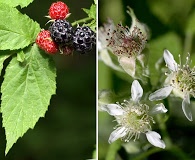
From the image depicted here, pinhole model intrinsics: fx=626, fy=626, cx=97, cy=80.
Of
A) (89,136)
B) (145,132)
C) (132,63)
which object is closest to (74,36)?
(132,63)

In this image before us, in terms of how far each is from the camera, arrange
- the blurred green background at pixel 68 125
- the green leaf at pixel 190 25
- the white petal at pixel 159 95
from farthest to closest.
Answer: the blurred green background at pixel 68 125 → the green leaf at pixel 190 25 → the white petal at pixel 159 95

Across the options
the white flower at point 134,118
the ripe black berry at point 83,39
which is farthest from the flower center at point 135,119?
the ripe black berry at point 83,39

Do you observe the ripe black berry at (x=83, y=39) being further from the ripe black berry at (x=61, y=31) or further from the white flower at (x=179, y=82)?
the white flower at (x=179, y=82)

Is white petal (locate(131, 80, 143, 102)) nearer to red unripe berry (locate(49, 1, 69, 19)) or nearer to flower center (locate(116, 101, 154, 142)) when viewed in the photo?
flower center (locate(116, 101, 154, 142))

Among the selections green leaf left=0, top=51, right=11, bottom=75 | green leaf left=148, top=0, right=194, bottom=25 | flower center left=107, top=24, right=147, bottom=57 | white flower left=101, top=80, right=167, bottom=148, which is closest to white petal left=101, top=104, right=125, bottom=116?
white flower left=101, top=80, right=167, bottom=148

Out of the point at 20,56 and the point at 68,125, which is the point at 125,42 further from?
the point at 68,125
